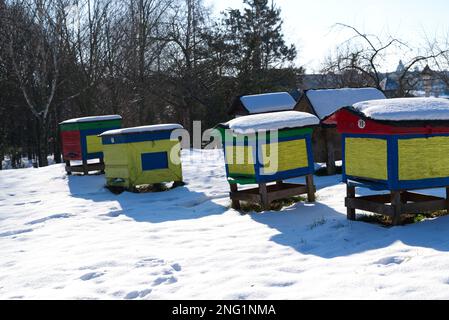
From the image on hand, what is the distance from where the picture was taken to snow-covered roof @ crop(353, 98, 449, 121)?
523 cm

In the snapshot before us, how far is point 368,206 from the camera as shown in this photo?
5766 mm

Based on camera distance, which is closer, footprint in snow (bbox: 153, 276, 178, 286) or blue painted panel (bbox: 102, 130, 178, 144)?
footprint in snow (bbox: 153, 276, 178, 286)

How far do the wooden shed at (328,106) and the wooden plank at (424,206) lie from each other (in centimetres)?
460

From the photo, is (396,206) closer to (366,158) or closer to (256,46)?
(366,158)

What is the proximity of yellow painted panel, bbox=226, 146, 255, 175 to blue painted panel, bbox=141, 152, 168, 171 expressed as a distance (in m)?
2.57

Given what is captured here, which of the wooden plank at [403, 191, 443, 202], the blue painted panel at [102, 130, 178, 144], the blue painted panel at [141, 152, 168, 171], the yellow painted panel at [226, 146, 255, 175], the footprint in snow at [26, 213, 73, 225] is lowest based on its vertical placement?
the footprint in snow at [26, 213, 73, 225]

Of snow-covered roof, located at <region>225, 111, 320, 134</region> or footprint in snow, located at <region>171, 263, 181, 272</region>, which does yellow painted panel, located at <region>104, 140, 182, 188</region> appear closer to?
snow-covered roof, located at <region>225, 111, 320, 134</region>

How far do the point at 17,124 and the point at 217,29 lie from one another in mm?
13080

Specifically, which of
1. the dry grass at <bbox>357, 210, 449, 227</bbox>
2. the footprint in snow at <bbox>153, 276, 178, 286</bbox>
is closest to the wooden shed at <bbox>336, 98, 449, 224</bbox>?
the dry grass at <bbox>357, 210, 449, 227</bbox>

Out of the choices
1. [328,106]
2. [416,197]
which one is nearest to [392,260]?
[416,197]

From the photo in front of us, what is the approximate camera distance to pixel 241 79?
96.0 feet

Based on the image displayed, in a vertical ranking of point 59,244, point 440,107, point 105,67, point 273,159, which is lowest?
point 59,244
